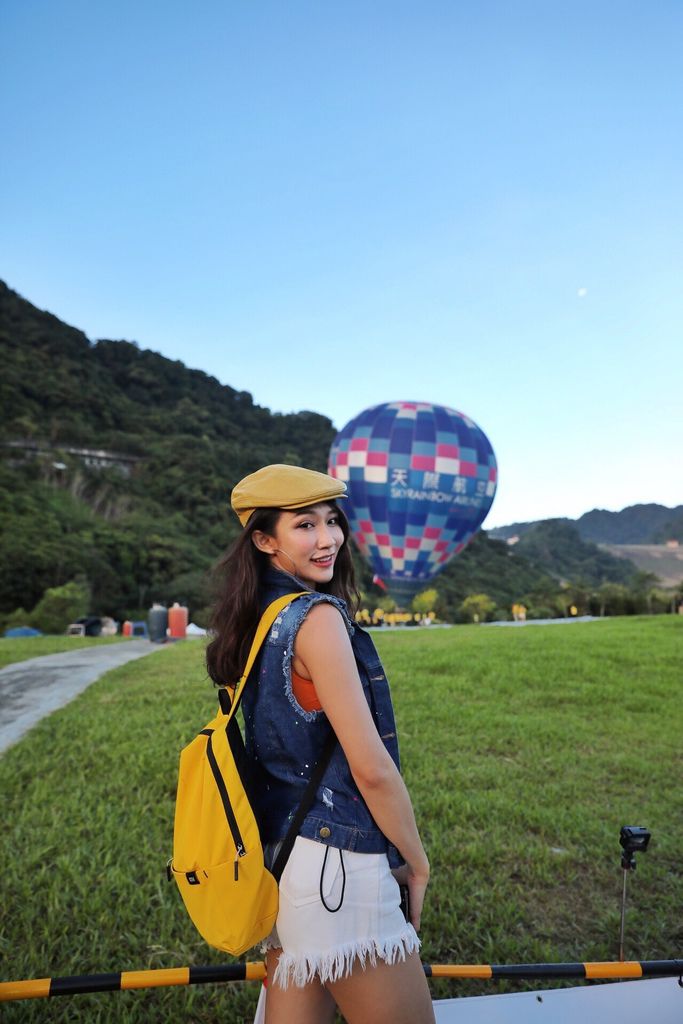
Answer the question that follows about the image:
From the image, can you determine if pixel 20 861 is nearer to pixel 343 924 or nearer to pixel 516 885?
pixel 516 885

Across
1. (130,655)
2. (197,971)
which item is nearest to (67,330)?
(130,655)

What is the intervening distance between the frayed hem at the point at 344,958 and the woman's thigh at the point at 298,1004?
0.08ft

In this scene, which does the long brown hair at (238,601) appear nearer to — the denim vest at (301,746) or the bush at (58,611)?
the denim vest at (301,746)

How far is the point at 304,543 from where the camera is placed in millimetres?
1349

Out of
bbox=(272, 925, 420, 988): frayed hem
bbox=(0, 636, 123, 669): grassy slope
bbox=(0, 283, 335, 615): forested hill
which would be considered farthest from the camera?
bbox=(0, 283, 335, 615): forested hill

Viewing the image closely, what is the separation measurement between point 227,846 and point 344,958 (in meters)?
0.26

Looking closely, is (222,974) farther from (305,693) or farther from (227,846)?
(305,693)

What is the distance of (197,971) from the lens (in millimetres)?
1777

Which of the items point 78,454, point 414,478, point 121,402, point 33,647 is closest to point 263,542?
point 33,647

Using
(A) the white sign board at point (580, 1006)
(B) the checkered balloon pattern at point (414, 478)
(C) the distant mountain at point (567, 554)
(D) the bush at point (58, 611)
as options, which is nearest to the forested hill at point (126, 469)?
(D) the bush at point (58, 611)

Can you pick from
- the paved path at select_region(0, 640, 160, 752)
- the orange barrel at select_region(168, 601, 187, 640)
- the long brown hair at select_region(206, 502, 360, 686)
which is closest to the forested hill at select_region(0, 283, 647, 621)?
the orange barrel at select_region(168, 601, 187, 640)

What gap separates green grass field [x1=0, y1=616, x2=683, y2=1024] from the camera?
2400 millimetres

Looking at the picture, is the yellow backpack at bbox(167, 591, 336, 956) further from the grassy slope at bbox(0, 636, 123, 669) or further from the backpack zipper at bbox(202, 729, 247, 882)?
the grassy slope at bbox(0, 636, 123, 669)

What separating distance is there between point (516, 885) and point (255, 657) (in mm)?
2337
